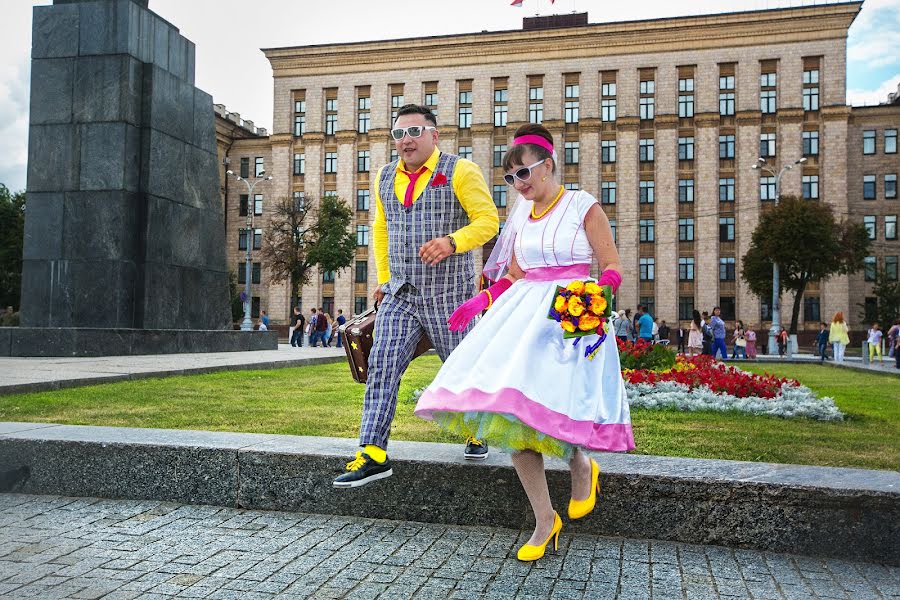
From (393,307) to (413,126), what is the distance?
3.48 feet

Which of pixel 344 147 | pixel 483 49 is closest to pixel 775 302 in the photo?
pixel 483 49

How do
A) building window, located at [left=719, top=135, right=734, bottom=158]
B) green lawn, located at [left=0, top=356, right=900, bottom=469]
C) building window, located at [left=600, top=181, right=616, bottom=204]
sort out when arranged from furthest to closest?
1. building window, located at [left=600, top=181, right=616, bottom=204]
2. building window, located at [left=719, top=135, right=734, bottom=158]
3. green lawn, located at [left=0, top=356, right=900, bottom=469]

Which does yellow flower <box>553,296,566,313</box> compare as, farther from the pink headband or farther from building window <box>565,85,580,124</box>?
building window <box>565,85,580,124</box>

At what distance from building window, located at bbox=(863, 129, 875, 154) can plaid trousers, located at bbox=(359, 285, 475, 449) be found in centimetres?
6011

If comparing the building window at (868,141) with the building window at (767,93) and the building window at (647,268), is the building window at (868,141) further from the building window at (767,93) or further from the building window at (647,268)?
the building window at (647,268)

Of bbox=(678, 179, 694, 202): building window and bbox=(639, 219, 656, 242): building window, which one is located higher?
bbox=(678, 179, 694, 202): building window

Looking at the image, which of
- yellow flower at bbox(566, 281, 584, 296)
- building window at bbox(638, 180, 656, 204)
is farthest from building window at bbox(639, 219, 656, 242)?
yellow flower at bbox(566, 281, 584, 296)

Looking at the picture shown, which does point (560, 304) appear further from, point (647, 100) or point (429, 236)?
point (647, 100)

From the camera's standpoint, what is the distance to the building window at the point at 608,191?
57.2 m

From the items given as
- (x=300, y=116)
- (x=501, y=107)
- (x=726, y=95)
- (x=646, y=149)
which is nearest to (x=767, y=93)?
(x=726, y=95)

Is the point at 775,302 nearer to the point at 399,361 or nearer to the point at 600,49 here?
the point at 600,49

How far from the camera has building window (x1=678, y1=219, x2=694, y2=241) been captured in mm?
55969

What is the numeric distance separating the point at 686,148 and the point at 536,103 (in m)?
11.3

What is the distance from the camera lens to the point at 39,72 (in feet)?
50.0
